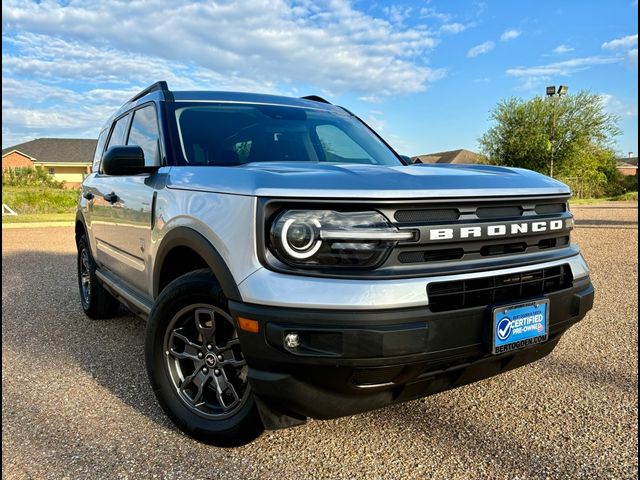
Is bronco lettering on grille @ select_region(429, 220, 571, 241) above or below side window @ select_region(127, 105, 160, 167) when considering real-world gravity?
below

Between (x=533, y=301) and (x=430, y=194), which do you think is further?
(x=533, y=301)

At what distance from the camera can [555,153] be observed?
118 feet

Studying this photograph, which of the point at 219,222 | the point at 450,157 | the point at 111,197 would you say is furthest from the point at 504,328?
the point at 450,157

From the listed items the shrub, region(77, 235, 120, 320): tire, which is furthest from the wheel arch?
the shrub

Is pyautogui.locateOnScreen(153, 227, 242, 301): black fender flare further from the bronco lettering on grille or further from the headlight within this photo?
the bronco lettering on grille

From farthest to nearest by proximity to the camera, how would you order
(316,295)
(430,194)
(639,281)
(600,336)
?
(639,281)
(600,336)
(430,194)
(316,295)

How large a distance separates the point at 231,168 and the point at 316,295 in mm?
849

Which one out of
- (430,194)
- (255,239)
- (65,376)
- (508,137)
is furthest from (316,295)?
(508,137)

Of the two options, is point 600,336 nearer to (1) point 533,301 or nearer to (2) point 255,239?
(1) point 533,301

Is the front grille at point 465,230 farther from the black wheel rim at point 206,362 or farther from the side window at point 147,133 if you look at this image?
the side window at point 147,133

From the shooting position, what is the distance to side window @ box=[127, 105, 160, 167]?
3.44m

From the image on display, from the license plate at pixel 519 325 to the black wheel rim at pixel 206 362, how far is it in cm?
115

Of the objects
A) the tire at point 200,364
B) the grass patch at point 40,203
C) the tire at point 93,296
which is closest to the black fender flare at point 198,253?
the tire at point 200,364

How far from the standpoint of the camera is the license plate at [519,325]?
2223 millimetres
